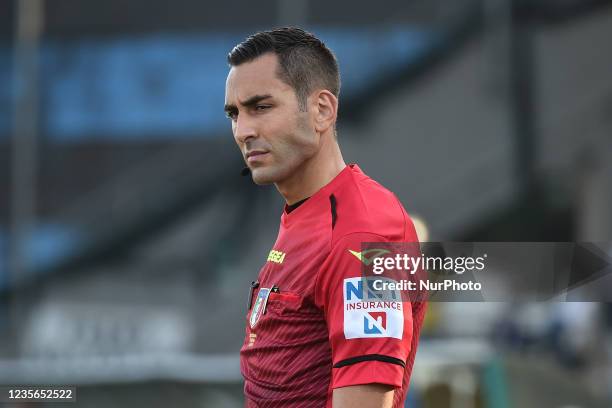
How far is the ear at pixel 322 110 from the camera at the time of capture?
2617 millimetres

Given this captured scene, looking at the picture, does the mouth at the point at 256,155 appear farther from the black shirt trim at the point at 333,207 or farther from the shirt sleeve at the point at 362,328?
the shirt sleeve at the point at 362,328

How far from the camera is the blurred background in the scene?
393 inches

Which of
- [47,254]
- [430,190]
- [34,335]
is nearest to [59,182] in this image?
[47,254]

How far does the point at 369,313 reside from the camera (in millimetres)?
2277

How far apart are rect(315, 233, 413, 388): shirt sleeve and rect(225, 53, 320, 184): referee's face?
35cm

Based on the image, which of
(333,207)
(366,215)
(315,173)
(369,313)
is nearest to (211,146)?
(315,173)

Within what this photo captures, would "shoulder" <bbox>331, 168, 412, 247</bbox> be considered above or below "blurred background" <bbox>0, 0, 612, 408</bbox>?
below

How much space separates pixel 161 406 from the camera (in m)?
5.97

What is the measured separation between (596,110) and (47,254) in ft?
17.8

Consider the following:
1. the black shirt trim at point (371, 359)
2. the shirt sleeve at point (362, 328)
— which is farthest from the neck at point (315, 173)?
the black shirt trim at point (371, 359)

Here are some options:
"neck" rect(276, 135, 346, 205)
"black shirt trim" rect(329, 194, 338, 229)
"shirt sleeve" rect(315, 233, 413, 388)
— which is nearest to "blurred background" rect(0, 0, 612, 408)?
"neck" rect(276, 135, 346, 205)

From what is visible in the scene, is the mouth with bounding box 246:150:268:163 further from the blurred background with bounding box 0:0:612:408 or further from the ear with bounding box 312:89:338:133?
the blurred background with bounding box 0:0:612:408

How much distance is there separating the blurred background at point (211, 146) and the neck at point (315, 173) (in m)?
6.55

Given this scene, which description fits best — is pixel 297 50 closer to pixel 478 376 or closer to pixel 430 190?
pixel 478 376
